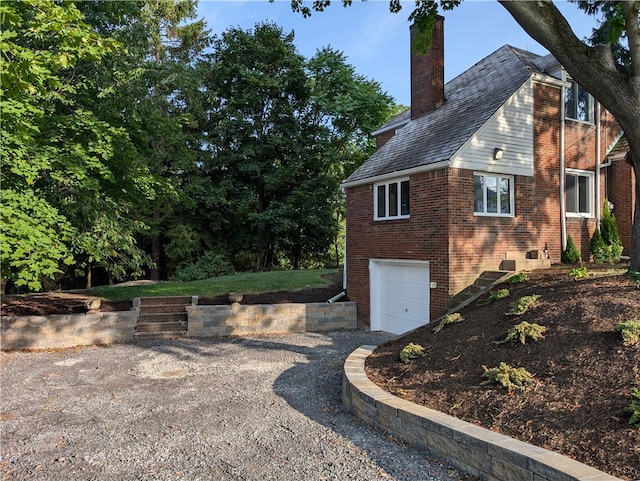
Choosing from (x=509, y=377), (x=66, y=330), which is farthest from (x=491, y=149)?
(x=66, y=330)

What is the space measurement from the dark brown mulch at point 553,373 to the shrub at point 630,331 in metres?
0.07

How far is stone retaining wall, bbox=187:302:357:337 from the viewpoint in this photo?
11312 mm

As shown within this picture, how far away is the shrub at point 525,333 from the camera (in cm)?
534

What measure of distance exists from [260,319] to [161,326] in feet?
8.32

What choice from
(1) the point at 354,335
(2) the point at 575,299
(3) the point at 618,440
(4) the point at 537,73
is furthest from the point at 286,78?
(3) the point at 618,440

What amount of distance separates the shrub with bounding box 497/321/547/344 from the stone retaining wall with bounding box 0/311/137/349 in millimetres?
8826

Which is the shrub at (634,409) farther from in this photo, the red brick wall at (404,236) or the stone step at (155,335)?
the stone step at (155,335)

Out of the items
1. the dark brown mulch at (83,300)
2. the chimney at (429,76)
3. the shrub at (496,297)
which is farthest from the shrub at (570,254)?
the dark brown mulch at (83,300)

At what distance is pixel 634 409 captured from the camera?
360 cm

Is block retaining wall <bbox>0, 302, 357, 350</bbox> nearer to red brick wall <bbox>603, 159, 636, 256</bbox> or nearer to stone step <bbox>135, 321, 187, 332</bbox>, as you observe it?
stone step <bbox>135, 321, 187, 332</bbox>

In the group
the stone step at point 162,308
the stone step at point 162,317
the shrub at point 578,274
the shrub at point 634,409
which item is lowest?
the stone step at point 162,317

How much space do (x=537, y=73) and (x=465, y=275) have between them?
5.77 metres

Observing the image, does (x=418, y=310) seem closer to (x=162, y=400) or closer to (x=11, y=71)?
(x=162, y=400)

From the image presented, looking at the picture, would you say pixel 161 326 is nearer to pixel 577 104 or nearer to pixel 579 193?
pixel 579 193
